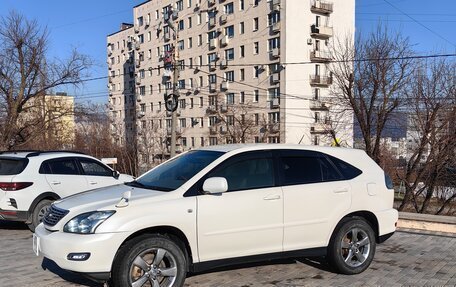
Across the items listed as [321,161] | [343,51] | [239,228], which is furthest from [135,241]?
[343,51]

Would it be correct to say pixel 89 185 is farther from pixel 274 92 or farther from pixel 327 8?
pixel 327 8

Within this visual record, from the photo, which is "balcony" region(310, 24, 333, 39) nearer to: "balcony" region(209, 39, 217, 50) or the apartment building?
the apartment building

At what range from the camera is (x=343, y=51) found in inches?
1008

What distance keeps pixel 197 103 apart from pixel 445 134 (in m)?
48.9

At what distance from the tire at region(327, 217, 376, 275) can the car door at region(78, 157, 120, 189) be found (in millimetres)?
5528

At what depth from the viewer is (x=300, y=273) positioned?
5.70 metres

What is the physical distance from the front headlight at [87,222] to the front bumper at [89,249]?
53 millimetres

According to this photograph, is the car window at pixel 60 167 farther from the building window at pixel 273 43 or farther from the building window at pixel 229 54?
the building window at pixel 229 54

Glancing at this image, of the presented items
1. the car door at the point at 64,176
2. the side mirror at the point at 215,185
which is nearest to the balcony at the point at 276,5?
the car door at the point at 64,176

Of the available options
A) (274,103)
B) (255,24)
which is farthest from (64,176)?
(255,24)

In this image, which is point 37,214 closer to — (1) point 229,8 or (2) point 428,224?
(2) point 428,224

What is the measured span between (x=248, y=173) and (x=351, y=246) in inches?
67.7

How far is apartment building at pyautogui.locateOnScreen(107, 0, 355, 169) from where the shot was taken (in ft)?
171

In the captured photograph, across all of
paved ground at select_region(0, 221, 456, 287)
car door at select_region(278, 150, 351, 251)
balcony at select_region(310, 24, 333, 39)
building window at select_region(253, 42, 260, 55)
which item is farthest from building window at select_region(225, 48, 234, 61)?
car door at select_region(278, 150, 351, 251)
